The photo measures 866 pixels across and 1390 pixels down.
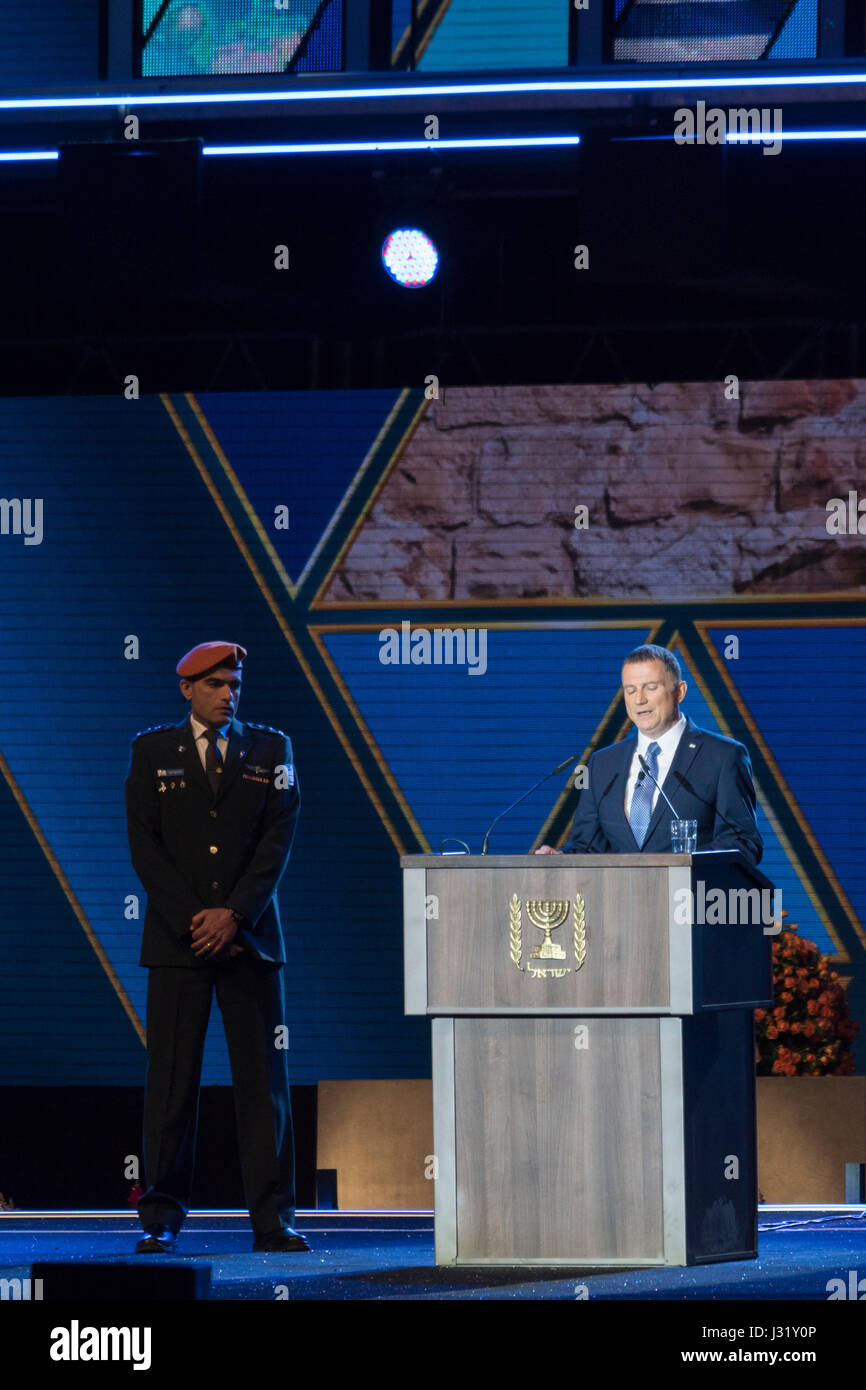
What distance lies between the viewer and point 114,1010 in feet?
26.5

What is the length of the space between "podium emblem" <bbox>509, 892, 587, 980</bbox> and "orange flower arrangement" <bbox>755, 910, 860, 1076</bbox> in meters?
2.49

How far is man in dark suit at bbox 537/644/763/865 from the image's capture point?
5.23 metres

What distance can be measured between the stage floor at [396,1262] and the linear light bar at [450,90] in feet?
12.1

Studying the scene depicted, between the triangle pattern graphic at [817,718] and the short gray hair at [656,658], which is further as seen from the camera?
the triangle pattern graphic at [817,718]

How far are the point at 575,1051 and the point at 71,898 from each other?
377 centimetres

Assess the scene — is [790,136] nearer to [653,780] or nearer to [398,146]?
[398,146]

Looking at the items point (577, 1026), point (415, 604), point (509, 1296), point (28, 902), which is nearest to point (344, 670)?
point (415, 604)

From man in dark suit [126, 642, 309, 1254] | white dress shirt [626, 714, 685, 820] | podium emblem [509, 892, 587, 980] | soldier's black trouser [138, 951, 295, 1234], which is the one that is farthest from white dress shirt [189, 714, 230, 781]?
podium emblem [509, 892, 587, 980]

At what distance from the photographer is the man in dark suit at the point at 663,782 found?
523 cm

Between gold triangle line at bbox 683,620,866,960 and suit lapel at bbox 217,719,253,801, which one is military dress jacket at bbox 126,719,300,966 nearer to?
suit lapel at bbox 217,719,253,801

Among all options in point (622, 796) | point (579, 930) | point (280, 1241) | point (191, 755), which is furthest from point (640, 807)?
point (280, 1241)

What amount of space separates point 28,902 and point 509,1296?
13.9ft

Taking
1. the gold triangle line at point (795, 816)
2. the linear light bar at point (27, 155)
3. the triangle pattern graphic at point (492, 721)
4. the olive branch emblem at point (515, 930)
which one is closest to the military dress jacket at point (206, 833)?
the olive branch emblem at point (515, 930)

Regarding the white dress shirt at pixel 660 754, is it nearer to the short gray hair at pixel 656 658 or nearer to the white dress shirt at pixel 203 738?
the short gray hair at pixel 656 658
